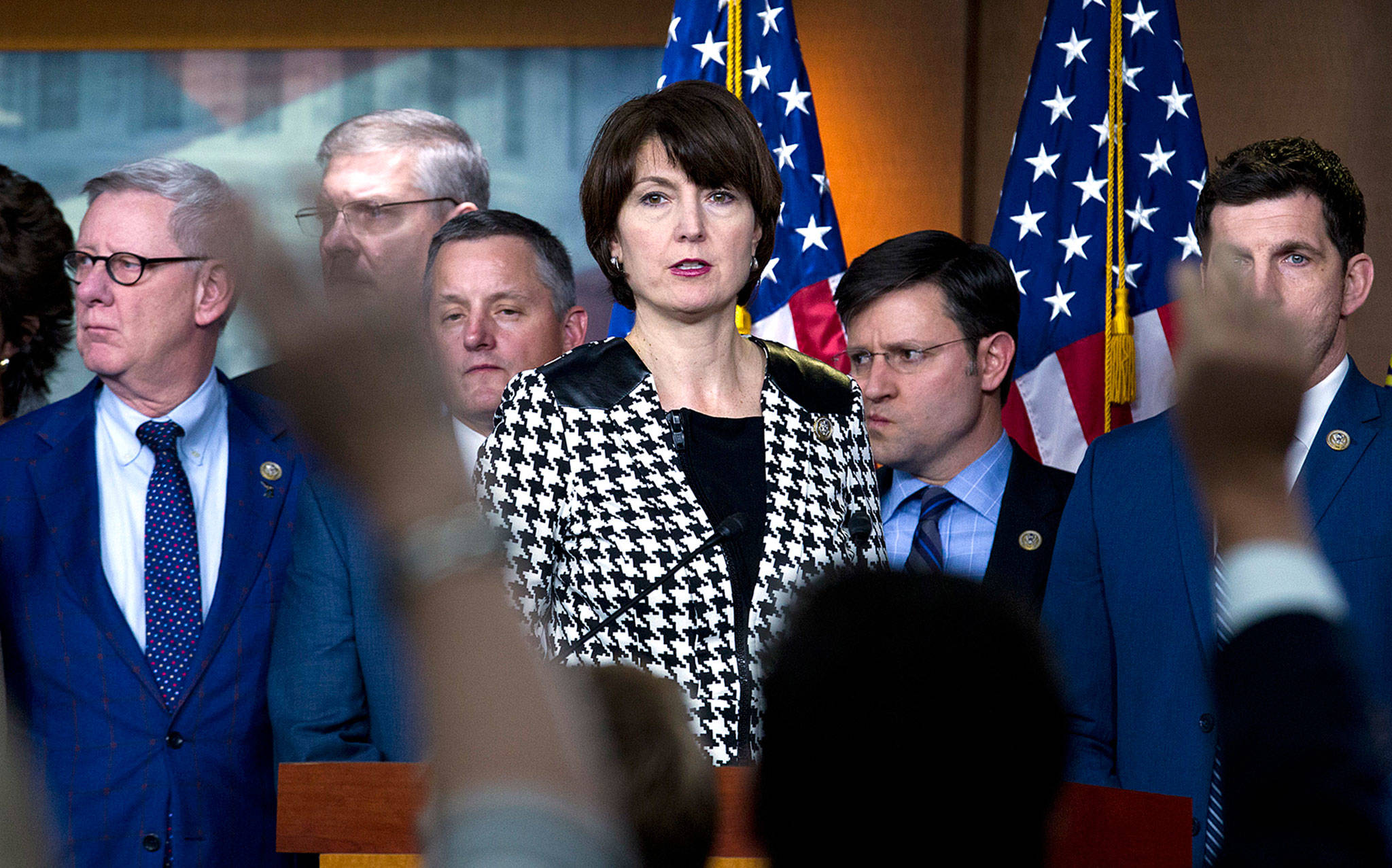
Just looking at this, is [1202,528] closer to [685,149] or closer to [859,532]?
[859,532]

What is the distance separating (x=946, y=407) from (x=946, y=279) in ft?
Result: 1.12

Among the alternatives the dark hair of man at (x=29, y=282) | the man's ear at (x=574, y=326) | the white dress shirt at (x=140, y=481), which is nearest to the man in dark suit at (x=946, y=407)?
the man's ear at (x=574, y=326)

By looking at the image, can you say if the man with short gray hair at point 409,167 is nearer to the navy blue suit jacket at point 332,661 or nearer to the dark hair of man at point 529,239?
the dark hair of man at point 529,239

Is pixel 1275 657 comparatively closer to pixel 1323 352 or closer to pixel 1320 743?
pixel 1320 743

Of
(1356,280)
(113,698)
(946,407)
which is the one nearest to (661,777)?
(113,698)

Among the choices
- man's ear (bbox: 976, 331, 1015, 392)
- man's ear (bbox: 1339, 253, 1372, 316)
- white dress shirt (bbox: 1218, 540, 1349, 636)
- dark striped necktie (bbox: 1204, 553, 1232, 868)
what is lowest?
dark striped necktie (bbox: 1204, 553, 1232, 868)

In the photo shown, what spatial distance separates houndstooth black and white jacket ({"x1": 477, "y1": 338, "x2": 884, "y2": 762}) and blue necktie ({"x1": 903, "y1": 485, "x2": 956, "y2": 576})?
2.45 ft

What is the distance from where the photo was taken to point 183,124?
16.0 feet

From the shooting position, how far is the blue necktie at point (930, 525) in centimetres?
308

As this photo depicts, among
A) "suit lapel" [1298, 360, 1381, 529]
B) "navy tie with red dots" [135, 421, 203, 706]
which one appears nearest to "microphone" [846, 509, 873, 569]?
"suit lapel" [1298, 360, 1381, 529]

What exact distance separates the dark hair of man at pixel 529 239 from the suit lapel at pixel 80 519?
0.86 m

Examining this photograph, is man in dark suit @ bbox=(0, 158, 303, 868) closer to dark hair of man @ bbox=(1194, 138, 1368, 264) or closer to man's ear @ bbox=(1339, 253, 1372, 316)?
dark hair of man @ bbox=(1194, 138, 1368, 264)

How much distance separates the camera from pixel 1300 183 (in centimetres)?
273

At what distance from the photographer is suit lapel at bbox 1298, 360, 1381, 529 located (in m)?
2.52
